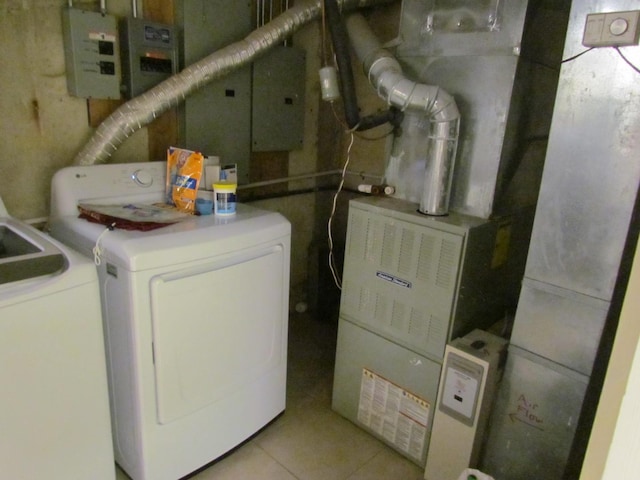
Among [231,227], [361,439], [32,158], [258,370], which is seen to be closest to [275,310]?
[258,370]

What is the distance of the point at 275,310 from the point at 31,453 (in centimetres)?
96

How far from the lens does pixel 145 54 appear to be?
1.99 meters

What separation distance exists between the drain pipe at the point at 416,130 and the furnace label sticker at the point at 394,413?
81 cm

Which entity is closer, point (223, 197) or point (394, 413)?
point (223, 197)

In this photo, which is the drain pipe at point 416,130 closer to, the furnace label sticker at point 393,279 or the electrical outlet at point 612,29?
the furnace label sticker at point 393,279

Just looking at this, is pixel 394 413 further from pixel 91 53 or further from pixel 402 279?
pixel 91 53

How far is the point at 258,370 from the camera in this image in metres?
1.93

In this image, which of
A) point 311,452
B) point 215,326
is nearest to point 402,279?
point 215,326

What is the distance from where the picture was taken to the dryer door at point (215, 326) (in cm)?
155

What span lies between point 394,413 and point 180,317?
107 centimetres

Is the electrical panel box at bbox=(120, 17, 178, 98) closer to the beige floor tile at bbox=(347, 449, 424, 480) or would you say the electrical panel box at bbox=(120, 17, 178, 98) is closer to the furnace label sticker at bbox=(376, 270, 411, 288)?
the furnace label sticker at bbox=(376, 270, 411, 288)

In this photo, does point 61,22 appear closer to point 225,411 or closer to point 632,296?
point 225,411

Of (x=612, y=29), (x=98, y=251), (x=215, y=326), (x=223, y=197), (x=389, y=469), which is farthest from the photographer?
(x=389, y=469)

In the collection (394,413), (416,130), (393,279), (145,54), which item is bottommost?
(394,413)
